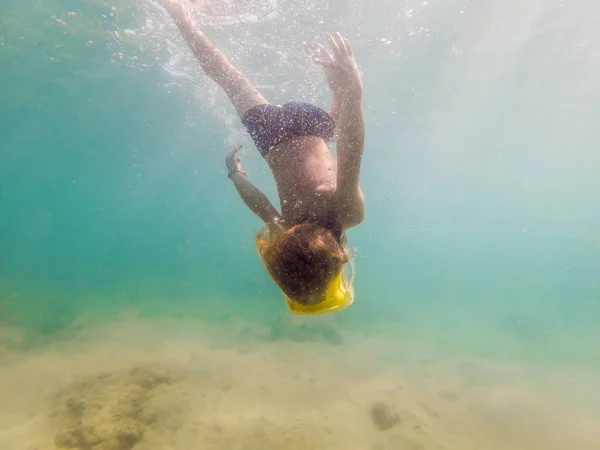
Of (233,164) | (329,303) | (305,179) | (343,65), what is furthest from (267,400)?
(343,65)

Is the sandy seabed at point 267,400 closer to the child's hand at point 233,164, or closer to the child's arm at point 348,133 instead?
the child's hand at point 233,164

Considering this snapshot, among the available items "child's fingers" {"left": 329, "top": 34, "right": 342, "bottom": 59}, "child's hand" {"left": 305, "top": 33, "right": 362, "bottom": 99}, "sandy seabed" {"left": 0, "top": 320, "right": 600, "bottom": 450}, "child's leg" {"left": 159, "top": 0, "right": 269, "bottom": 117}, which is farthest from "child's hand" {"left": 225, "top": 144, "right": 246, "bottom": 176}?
"sandy seabed" {"left": 0, "top": 320, "right": 600, "bottom": 450}

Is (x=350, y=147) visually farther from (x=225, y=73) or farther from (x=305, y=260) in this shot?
(x=225, y=73)

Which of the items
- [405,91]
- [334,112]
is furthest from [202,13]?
[405,91]

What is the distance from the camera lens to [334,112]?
4.50 m

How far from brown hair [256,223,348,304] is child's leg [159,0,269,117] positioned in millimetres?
2497

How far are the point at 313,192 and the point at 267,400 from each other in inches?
283

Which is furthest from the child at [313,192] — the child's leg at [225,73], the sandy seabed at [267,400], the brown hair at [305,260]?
the sandy seabed at [267,400]

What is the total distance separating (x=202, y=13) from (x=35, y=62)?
17.1m

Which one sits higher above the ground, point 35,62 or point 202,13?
point 35,62

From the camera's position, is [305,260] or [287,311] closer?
[305,260]

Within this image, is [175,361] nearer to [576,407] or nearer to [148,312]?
[148,312]

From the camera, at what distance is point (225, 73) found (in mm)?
4797

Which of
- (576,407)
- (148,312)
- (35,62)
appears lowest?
(576,407)
